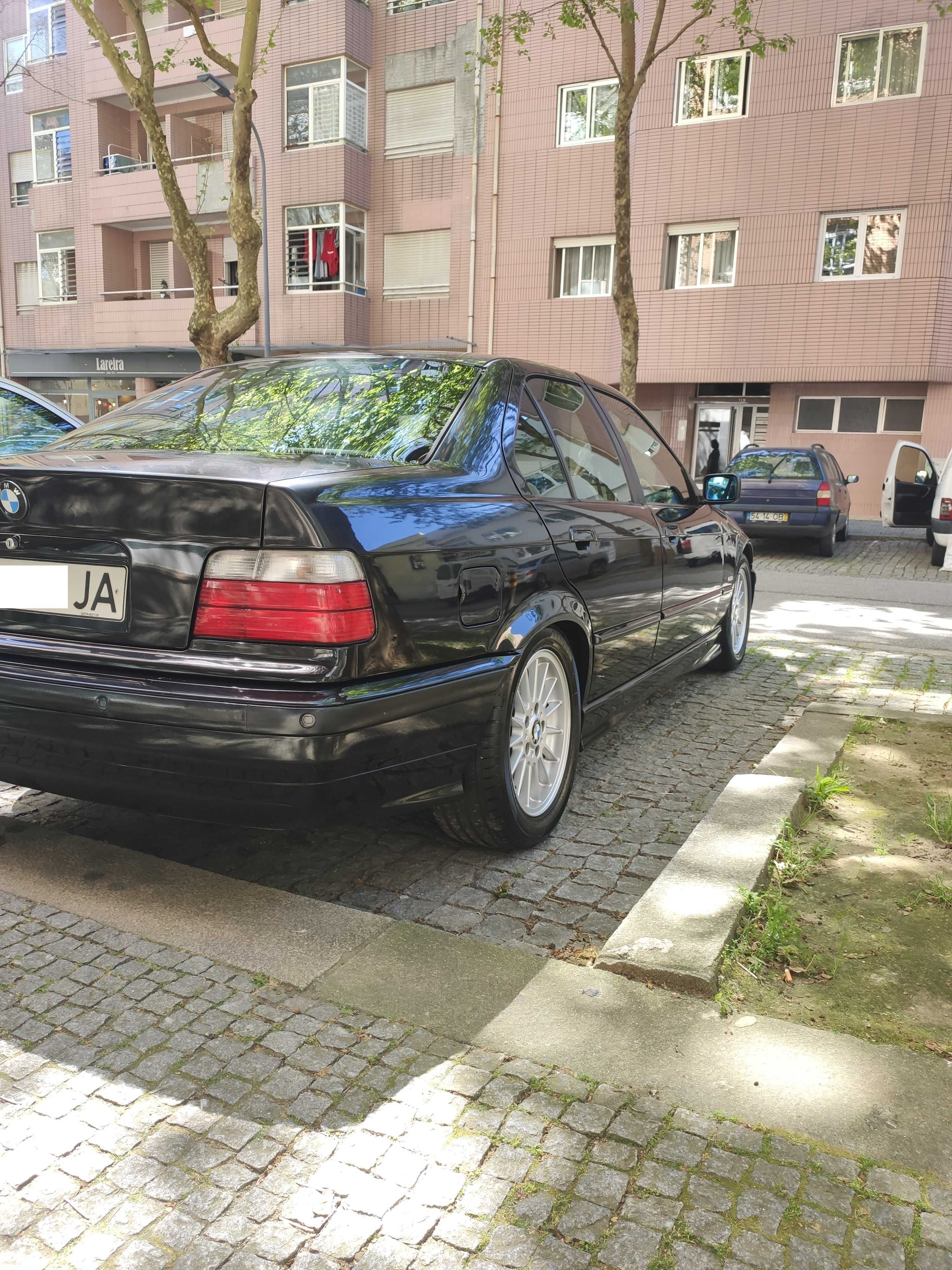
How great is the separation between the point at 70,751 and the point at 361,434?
51.1 inches

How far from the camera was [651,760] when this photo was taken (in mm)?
4777

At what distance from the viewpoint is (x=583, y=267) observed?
24.7 m

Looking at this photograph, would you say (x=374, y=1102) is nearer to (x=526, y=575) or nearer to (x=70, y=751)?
(x=70, y=751)

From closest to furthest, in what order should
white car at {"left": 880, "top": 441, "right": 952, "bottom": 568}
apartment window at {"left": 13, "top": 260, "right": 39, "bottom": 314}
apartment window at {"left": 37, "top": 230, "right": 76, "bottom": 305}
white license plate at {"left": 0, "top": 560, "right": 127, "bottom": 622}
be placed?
white license plate at {"left": 0, "top": 560, "right": 127, "bottom": 622} → white car at {"left": 880, "top": 441, "right": 952, "bottom": 568} → apartment window at {"left": 37, "top": 230, "right": 76, "bottom": 305} → apartment window at {"left": 13, "top": 260, "right": 39, "bottom": 314}

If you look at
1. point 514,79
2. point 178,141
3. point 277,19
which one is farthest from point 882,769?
point 178,141

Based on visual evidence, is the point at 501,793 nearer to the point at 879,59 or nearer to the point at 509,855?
Answer: the point at 509,855

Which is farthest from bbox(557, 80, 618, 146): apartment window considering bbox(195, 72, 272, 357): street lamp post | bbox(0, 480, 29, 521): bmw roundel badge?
bbox(0, 480, 29, 521): bmw roundel badge

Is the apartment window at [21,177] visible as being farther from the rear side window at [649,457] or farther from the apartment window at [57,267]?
the rear side window at [649,457]

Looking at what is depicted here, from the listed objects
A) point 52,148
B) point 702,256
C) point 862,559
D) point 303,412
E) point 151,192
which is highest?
point 52,148

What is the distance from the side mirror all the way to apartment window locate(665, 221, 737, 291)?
1870 centimetres

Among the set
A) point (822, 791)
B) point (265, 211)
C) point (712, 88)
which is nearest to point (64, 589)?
point (822, 791)

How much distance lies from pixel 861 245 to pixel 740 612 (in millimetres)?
17696

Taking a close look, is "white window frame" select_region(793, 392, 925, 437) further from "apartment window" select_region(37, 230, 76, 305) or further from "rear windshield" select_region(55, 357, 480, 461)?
"apartment window" select_region(37, 230, 76, 305)

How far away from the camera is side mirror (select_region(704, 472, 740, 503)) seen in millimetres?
5637
